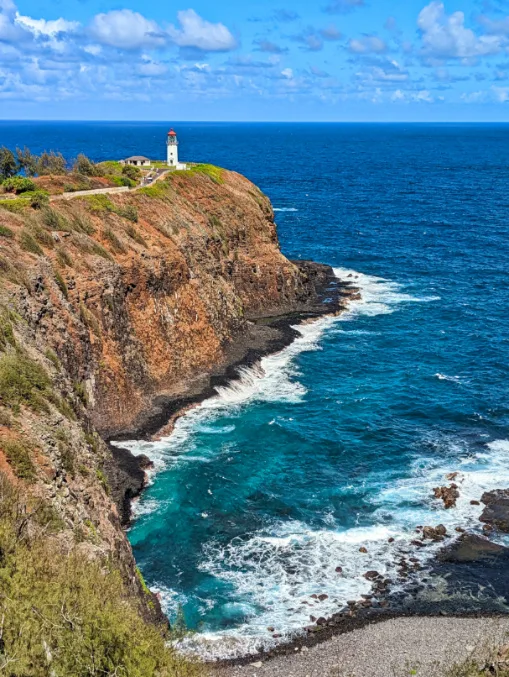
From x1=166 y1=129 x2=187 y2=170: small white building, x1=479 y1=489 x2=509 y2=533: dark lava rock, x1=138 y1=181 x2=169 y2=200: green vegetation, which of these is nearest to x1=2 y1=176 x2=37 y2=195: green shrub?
x1=138 y1=181 x2=169 y2=200: green vegetation

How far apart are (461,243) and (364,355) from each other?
2309 inches

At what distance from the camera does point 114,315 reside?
57.8m

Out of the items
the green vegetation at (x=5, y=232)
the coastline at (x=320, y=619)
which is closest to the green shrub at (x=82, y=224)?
the green vegetation at (x=5, y=232)

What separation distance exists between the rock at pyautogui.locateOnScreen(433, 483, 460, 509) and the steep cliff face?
897 inches

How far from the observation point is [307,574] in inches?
1585

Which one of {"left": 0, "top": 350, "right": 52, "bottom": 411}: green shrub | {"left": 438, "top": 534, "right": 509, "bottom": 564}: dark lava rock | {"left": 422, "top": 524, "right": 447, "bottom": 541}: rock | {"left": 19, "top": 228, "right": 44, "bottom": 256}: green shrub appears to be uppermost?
{"left": 19, "top": 228, "right": 44, "bottom": 256}: green shrub

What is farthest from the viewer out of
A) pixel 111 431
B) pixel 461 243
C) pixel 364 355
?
pixel 461 243

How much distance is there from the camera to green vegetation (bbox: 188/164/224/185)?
9056 centimetres

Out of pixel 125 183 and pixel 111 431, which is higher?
pixel 125 183

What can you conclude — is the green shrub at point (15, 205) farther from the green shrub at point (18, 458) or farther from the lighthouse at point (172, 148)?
the lighthouse at point (172, 148)

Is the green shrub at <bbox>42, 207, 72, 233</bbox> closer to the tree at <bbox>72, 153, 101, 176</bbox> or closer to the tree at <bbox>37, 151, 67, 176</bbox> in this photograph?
the tree at <bbox>72, 153, 101, 176</bbox>

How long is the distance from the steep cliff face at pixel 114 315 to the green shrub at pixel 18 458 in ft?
0.20

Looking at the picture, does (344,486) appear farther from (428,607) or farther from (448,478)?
(428,607)

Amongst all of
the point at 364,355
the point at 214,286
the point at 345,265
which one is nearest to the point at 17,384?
the point at 214,286
